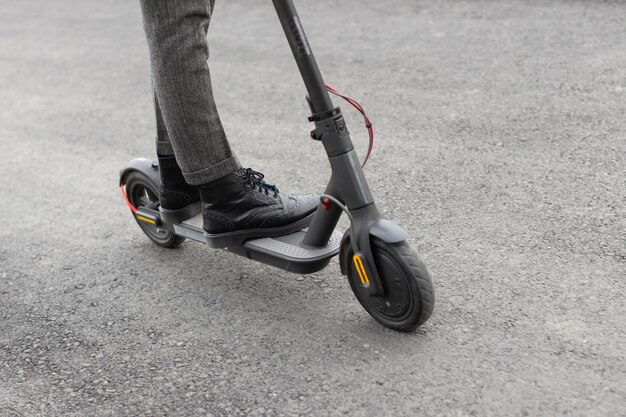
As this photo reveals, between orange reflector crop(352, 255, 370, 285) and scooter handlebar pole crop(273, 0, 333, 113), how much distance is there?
473 millimetres

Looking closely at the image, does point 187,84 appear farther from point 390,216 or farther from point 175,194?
point 390,216

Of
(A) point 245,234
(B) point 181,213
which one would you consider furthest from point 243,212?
(B) point 181,213

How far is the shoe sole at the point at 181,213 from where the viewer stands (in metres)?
3.13

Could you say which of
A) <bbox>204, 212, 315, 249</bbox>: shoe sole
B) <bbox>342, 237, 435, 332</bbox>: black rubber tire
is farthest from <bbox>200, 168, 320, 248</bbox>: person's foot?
<bbox>342, 237, 435, 332</bbox>: black rubber tire

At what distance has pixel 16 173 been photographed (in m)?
4.49

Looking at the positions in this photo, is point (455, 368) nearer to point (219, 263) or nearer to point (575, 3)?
point (219, 263)

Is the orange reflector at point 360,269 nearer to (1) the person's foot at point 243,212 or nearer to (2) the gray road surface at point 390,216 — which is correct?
(2) the gray road surface at point 390,216

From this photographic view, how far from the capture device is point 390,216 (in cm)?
345

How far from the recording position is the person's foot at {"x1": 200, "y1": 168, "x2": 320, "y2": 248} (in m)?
2.87

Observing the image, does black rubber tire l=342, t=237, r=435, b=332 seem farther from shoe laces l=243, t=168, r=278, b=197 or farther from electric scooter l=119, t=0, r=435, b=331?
shoe laces l=243, t=168, r=278, b=197

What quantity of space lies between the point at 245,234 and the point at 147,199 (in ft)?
2.39

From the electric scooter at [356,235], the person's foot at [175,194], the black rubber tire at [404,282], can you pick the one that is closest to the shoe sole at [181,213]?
the person's foot at [175,194]

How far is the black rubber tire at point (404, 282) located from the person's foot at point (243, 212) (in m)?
0.39

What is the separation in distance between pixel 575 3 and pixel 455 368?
4.38m
